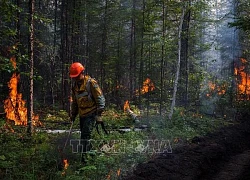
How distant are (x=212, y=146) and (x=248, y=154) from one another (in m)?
1.48

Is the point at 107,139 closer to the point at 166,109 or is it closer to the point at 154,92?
the point at 166,109

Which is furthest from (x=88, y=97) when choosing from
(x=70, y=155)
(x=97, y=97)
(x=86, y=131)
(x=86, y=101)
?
(x=70, y=155)

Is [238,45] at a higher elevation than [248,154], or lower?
higher

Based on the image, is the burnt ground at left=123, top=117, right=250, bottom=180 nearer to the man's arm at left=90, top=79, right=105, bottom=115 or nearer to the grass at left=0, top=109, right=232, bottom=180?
the grass at left=0, top=109, right=232, bottom=180

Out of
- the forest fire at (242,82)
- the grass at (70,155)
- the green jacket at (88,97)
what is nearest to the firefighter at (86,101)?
the green jacket at (88,97)

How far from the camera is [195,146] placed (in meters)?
10.3

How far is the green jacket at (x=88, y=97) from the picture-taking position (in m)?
7.49

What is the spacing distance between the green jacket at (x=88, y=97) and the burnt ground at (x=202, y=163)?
2088 millimetres

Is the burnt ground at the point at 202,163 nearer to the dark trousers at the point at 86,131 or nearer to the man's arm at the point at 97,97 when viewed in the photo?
the dark trousers at the point at 86,131

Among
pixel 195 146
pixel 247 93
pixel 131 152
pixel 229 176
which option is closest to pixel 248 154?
pixel 195 146

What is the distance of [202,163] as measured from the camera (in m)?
8.57

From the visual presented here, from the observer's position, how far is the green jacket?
7492 mm

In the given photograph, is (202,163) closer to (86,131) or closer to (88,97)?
(86,131)

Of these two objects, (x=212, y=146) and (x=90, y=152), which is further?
(x=212, y=146)
